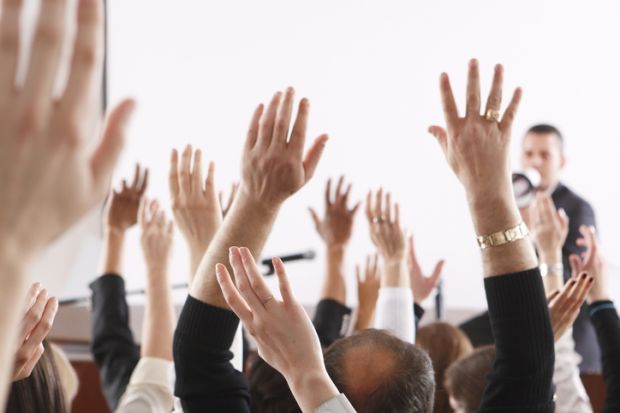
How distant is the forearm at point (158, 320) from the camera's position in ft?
5.61

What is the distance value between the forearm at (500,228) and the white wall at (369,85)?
290 centimetres

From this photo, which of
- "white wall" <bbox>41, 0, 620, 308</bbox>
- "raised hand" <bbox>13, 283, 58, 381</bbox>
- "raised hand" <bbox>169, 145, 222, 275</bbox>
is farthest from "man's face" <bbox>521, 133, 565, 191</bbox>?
"raised hand" <bbox>13, 283, 58, 381</bbox>

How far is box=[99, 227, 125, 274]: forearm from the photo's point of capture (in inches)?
78.8

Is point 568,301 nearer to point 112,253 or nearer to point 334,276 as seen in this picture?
point 334,276

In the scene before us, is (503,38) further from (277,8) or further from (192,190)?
(192,190)

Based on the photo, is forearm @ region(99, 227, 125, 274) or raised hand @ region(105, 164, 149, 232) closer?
forearm @ region(99, 227, 125, 274)

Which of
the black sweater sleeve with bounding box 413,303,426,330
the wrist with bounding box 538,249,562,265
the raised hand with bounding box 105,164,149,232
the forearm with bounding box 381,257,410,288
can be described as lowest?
the black sweater sleeve with bounding box 413,303,426,330

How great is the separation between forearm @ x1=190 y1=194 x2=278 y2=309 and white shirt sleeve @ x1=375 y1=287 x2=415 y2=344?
0.68 metres

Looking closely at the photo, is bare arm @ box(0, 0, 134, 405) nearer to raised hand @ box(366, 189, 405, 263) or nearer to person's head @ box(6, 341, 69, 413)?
person's head @ box(6, 341, 69, 413)

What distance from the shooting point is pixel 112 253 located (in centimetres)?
205

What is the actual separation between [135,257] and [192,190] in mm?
2696

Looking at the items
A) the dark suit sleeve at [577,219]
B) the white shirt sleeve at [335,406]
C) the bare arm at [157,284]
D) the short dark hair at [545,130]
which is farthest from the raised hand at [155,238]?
the short dark hair at [545,130]

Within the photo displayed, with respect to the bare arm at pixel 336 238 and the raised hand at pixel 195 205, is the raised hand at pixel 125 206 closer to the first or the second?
the bare arm at pixel 336 238

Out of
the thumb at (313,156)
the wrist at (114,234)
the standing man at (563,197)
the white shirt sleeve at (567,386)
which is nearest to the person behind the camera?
the thumb at (313,156)
